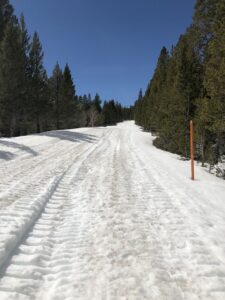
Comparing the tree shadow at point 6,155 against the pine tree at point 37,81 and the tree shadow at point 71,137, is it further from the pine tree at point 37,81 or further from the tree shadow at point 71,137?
the pine tree at point 37,81

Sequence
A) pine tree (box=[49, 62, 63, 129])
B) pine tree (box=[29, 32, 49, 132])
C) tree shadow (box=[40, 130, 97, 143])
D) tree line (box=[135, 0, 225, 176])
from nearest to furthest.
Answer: tree line (box=[135, 0, 225, 176]) < tree shadow (box=[40, 130, 97, 143]) < pine tree (box=[29, 32, 49, 132]) < pine tree (box=[49, 62, 63, 129])

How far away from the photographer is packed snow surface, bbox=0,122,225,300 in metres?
2.52

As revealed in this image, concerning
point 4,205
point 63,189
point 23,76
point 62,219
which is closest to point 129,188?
point 63,189

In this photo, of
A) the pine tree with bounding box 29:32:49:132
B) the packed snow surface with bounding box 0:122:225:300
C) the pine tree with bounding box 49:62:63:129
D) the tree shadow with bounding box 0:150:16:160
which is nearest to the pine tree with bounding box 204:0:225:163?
the packed snow surface with bounding box 0:122:225:300

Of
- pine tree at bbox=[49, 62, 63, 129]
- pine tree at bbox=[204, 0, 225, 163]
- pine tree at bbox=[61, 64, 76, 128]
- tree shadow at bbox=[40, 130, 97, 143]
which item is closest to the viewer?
pine tree at bbox=[204, 0, 225, 163]

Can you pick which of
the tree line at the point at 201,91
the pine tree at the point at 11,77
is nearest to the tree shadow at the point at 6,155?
the tree line at the point at 201,91

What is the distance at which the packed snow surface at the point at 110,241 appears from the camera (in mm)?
2523

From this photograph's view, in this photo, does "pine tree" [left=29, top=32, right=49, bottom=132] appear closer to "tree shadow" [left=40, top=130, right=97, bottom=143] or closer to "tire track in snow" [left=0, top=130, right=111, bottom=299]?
"tree shadow" [left=40, top=130, right=97, bottom=143]

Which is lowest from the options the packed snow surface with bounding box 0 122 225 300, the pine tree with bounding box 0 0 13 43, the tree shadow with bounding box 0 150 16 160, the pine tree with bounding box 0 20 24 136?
the packed snow surface with bounding box 0 122 225 300

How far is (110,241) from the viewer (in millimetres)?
3479

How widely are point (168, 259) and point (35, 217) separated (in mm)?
2315

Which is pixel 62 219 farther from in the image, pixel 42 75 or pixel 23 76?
pixel 42 75

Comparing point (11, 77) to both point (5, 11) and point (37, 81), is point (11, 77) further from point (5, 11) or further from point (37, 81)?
point (5, 11)

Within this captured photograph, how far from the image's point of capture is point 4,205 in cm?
469
